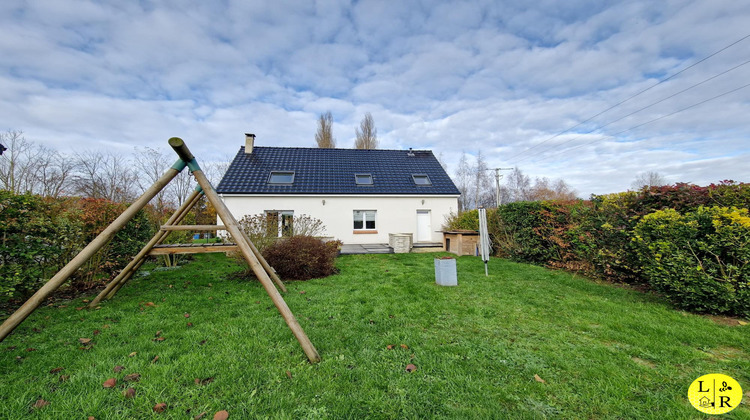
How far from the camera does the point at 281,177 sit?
16.0 meters

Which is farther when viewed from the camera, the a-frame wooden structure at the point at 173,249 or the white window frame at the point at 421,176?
the white window frame at the point at 421,176

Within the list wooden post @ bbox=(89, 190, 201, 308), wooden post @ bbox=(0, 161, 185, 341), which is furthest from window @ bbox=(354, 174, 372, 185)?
wooden post @ bbox=(0, 161, 185, 341)

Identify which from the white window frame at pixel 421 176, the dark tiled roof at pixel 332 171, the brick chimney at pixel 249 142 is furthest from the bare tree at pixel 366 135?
the brick chimney at pixel 249 142

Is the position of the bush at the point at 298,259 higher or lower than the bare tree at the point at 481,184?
lower

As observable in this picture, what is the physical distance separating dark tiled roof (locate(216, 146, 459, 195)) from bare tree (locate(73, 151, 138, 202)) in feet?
34.3

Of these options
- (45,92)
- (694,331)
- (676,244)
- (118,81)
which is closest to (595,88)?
(676,244)

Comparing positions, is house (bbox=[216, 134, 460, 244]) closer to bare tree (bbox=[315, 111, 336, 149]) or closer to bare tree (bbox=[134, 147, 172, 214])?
bare tree (bbox=[134, 147, 172, 214])

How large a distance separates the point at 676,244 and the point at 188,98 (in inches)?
619

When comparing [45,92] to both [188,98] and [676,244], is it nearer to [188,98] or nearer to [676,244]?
[188,98]

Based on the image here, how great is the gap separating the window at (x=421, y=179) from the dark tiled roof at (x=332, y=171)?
1.06ft

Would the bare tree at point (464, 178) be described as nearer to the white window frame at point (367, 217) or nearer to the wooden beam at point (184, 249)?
the white window frame at point (367, 217)

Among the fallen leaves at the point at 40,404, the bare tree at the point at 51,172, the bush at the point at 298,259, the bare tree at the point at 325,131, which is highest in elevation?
the bare tree at the point at 325,131

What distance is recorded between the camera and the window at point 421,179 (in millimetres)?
17109

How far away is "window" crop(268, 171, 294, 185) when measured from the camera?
15647 millimetres
